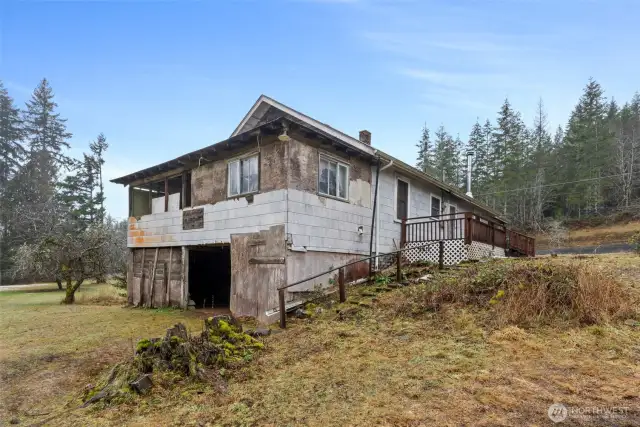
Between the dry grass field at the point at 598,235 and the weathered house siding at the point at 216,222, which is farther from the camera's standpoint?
the dry grass field at the point at 598,235

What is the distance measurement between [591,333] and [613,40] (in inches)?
388

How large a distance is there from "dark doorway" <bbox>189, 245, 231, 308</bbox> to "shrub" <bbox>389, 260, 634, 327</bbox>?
370 inches

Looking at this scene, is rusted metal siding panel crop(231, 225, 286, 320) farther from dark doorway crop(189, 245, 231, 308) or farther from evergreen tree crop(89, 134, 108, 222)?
evergreen tree crop(89, 134, 108, 222)

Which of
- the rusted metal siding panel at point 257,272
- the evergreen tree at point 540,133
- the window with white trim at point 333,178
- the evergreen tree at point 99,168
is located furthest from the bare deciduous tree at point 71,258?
the evergreen tree at point 540,133

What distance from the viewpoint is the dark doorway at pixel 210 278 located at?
14839 mm

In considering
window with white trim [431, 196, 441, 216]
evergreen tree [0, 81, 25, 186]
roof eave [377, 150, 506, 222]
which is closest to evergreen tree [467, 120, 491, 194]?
roof eave [377, 150, 506, 222]

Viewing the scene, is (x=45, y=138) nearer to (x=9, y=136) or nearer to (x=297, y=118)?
(x=9, y=136)

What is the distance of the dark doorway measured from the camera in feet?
48.7

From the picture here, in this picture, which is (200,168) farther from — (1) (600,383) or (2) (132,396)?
(1) (600,383)

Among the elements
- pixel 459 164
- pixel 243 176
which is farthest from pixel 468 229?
pixel 459 164

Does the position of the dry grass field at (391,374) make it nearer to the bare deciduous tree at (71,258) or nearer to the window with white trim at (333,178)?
the window with white trim at (333,178)

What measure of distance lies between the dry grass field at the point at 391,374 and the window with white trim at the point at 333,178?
3.93 m

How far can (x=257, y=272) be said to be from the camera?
979cm

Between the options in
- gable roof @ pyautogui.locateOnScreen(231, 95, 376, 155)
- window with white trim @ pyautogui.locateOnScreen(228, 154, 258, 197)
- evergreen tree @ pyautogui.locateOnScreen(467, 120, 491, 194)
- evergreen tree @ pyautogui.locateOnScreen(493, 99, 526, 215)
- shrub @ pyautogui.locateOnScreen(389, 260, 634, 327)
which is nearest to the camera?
shrub @ pyautogui.locateOnScreen(389, 260, 634, 327)
